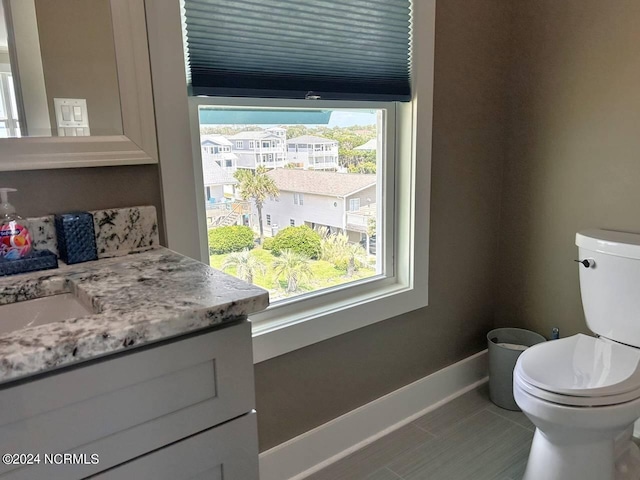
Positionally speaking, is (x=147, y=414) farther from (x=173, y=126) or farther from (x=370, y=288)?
(x=370, y=288)

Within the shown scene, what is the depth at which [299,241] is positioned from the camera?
1.76 meters

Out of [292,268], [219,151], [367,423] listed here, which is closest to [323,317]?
[292,268]

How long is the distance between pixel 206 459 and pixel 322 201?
3.59 ft

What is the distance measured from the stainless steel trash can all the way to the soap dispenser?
1.88 metres

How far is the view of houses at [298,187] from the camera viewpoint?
156 centimetres

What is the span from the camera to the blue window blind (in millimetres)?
1371

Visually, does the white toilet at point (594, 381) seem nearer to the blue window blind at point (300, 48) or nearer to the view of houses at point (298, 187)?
the view of houses at point (298, 187)

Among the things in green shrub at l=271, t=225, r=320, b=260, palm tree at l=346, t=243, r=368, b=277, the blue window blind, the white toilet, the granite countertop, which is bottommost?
the white toilet

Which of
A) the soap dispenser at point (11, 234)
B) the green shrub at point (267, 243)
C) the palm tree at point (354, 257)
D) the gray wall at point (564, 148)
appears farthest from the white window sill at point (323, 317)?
the soap dispenser at point (11, 234)

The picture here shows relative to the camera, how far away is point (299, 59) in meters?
1.55

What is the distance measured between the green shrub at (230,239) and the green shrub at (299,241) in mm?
106

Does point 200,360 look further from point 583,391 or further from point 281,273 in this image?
point 583,391

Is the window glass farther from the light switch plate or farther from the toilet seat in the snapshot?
the toilet seat

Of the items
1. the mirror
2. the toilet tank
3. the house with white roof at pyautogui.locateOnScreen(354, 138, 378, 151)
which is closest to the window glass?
the house with white roof at pyautogui.locateOnScreen(354, 138, 378, 151)
